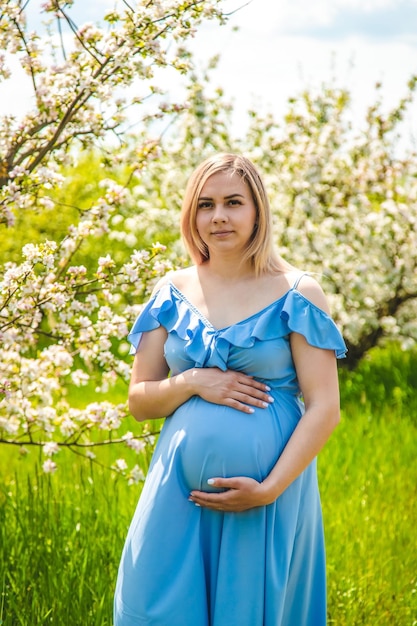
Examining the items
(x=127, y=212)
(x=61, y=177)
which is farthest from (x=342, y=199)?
(x=61, y=177)

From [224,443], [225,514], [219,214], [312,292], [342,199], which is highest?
[342,199]

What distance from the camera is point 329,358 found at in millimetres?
2496

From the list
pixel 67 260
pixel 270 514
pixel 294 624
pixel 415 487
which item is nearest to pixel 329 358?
pixel 270 514

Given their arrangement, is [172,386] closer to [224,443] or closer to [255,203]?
[224,443]

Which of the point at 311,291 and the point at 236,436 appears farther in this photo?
the point at 311,291

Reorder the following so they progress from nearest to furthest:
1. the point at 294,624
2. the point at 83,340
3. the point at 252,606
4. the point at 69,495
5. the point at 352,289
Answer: the point at 252,606, the point at 294,624, the point at 83,340, the point at 69,495, the point at 352,289

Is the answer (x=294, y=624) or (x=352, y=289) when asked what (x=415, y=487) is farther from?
(x=352, y=289)

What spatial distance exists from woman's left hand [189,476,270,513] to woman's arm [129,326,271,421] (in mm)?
210

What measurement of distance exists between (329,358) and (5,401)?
1.66 meters

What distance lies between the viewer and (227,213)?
258 cm

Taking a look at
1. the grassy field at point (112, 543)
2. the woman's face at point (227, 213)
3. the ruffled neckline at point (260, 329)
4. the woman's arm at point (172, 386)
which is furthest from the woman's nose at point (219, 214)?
the grassy field at point (112, 543)

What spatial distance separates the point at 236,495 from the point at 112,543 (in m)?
1.41

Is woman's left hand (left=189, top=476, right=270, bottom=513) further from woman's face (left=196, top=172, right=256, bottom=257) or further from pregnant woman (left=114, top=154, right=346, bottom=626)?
woman's face (left=196, top=172, right=256, bottom=257)

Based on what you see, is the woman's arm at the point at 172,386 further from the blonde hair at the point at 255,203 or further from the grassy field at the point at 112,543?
the grassy field at the point at 112,543
